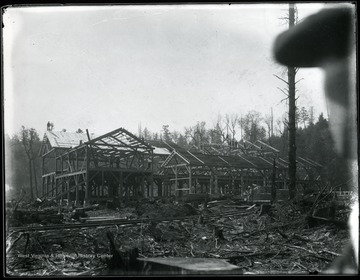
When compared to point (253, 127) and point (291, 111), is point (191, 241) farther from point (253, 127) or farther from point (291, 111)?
point (291, 111)

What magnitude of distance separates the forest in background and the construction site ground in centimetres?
131

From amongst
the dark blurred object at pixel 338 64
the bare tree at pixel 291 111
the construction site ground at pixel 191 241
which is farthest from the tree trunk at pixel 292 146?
the dark blurred object at pixel 338 64

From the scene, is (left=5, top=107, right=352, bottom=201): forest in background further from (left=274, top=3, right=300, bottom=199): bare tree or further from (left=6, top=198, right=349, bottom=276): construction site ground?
(left=6, top=198, right=349, bottom=276): construction site ground

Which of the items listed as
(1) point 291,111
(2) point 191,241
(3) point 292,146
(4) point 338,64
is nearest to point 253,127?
(1) point 291,111

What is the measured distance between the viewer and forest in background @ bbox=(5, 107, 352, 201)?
8.74 m

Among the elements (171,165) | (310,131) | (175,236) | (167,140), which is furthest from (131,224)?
(310,131)

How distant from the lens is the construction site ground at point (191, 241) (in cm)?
808

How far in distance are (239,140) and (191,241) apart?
6117 mm

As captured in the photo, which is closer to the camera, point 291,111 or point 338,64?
point 338,64

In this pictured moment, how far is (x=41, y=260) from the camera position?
805 centimetres

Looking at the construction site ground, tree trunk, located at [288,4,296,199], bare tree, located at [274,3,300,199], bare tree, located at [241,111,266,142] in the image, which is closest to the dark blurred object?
bare tree, located at [274,3,300,199]

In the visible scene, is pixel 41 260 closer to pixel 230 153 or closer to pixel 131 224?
pixel 131 224

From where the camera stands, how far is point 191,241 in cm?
1021

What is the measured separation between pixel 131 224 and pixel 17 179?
12.6ft
